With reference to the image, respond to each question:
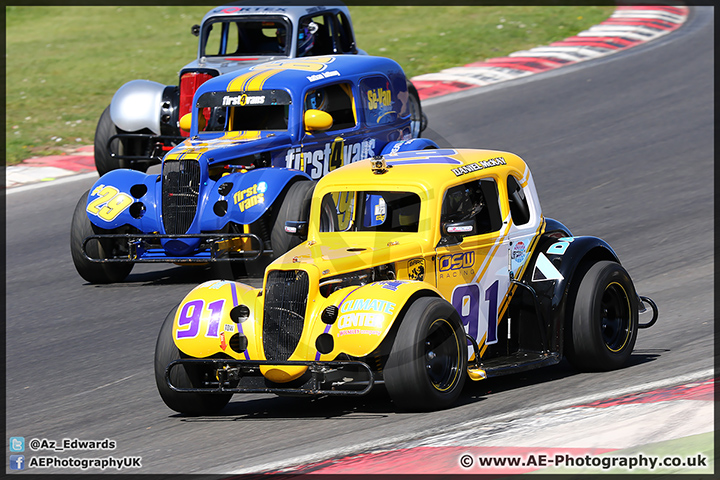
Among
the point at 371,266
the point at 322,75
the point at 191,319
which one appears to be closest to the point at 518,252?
the point at 371,266

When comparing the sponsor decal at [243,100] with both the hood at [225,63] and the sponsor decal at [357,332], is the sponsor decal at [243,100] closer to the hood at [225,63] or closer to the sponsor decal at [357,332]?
the hood at [225,63]

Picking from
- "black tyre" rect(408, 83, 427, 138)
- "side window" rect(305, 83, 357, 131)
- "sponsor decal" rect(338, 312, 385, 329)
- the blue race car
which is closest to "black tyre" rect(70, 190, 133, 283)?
the blue race car

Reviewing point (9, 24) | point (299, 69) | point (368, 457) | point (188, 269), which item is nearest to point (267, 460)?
point (368, 457)

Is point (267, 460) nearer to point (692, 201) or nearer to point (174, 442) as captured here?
point (174, 442)

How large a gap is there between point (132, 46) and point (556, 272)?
2018 cm

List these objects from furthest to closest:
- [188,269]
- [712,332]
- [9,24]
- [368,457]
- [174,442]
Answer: [9,24] < [188,269] < [712,332] < [174,442] < [368,457]

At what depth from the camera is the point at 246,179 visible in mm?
11266

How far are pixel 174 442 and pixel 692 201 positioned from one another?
835 cm

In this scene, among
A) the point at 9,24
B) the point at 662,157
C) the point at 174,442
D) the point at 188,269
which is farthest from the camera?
the point at 9,24

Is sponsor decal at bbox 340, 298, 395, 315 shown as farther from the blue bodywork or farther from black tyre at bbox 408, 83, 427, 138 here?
black tyre at bbox 408, 83, 427, 138

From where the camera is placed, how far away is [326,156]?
12.6 meters

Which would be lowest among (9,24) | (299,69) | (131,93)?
(9,24)

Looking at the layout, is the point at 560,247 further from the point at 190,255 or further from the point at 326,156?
the point at 326,156

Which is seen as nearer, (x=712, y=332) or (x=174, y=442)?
(x=174, y=442)
